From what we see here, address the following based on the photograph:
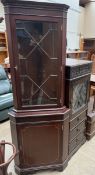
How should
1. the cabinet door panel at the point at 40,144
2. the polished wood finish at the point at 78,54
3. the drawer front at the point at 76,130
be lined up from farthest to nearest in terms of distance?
the polished wood finish at the point at 78,54 → the drawer front at the point at 76,130 → the cabinet door panel at the point at 40,144

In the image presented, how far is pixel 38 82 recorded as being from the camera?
1.61 metres

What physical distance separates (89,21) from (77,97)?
15.6 feet

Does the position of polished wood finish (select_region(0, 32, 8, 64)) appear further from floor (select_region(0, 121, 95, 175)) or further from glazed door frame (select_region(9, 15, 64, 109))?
glazed door frame (select_region(9, 15, 64, 109))

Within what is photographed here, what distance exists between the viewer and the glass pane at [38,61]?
1450 mm

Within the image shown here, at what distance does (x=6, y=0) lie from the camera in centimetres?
127

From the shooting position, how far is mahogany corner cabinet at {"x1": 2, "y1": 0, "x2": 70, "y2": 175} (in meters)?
1.39

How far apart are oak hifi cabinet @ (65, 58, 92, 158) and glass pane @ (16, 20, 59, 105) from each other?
0.59 feet

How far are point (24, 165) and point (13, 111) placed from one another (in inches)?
26.6

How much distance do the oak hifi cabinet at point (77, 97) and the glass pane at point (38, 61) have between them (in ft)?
0.59

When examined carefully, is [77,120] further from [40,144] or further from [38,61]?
[38,61]

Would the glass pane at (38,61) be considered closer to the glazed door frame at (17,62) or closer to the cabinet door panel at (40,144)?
the glazed door frame at (17,62)

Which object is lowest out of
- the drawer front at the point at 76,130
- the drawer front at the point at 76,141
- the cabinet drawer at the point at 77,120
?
the drawer front at the point at 76,141

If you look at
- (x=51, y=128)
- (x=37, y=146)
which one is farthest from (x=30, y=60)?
(x=37, y=146)

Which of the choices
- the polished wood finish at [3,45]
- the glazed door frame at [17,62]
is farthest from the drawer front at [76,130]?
the polished wood finish at [3,45]
